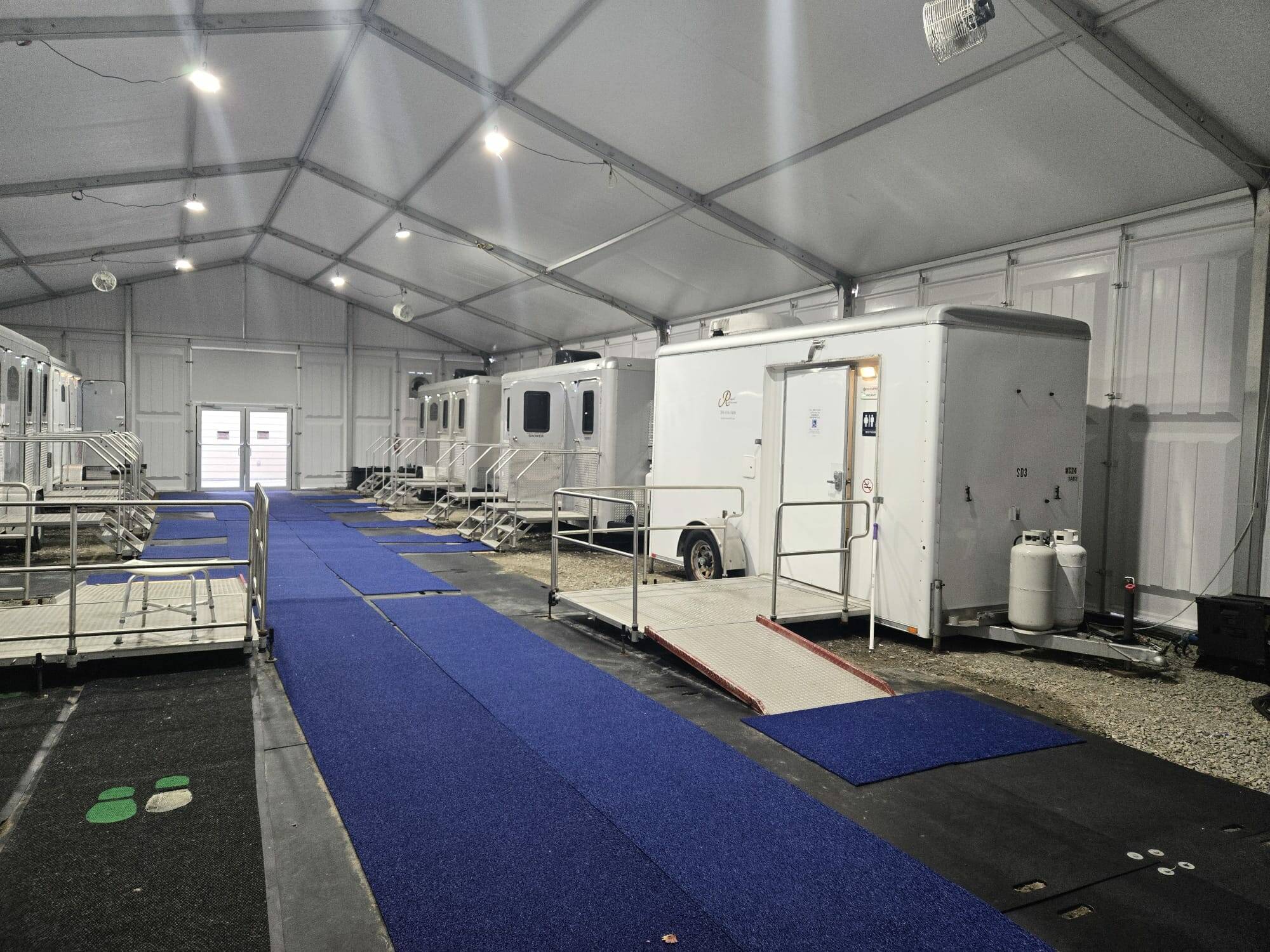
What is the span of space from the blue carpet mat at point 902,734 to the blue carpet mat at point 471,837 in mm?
1493

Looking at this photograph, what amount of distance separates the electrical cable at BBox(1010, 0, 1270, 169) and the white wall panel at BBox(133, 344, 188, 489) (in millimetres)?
22446

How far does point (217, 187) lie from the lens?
15258mm

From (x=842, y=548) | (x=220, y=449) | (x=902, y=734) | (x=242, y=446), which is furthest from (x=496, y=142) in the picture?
(x=220, y=449)

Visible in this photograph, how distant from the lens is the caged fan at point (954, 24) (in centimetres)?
509

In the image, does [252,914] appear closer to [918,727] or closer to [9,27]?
[918,727]

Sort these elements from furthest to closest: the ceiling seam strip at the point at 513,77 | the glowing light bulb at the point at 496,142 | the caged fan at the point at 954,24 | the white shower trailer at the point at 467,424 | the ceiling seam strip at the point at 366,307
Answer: the ceiling seam strip at the point at 366,307
the white shower trailer at the point at 467,424
the glowing light bulb at the point at 496,142
the ceiling seam strip at the point at 513,77
the caged fan at the point at 954,24

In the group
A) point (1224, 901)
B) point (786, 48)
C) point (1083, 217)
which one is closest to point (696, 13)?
point (786, 48)

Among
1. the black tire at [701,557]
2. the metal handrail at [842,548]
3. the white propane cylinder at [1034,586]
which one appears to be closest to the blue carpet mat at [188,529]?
the black tire at [701,557]

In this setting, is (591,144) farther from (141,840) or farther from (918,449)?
(141,840)

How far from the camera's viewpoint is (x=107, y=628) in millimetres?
6066

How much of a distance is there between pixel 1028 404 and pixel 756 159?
4.50m

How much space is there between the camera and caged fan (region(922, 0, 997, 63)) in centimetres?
509

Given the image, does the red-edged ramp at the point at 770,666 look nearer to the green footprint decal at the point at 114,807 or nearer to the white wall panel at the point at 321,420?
the green footprint decal at the point at 114,807

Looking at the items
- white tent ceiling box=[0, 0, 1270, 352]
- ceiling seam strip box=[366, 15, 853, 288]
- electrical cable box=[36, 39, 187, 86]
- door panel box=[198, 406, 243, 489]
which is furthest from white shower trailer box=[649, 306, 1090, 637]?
door panel box=[198, 406, 243, 489]
